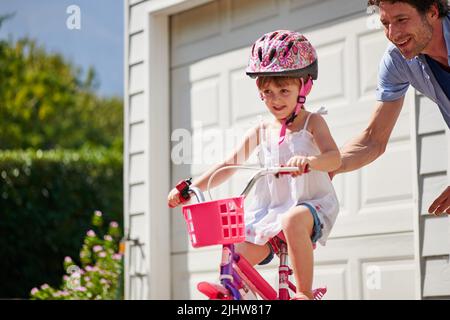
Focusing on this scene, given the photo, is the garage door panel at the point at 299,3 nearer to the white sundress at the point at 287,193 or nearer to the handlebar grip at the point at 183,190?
the white sundress at the point at 287,193

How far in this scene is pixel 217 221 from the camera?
2893 mm

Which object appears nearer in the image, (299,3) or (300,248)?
(300,248)

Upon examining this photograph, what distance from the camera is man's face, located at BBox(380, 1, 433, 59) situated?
125 inches

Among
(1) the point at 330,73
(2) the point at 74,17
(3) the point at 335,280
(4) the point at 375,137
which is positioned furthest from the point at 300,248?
(2) the point at 74,17

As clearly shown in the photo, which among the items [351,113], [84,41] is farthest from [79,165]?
[84,41]

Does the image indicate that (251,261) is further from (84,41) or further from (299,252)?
(84,41)

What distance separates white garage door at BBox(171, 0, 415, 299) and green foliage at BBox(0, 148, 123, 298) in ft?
13.9

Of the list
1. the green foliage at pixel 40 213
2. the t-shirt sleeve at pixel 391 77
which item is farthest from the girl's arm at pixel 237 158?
the green foliage at pixel 40 213

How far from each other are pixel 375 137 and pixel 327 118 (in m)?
1.48

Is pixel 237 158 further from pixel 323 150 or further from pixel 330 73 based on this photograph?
pixel 330 73

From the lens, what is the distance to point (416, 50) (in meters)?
3.20

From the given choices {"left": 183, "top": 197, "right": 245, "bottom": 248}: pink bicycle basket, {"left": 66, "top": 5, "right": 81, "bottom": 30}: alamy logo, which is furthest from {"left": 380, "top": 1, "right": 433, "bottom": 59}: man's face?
{"left": 66, "top": 5, "right": 81, "bottom": 30}: alamy logo
